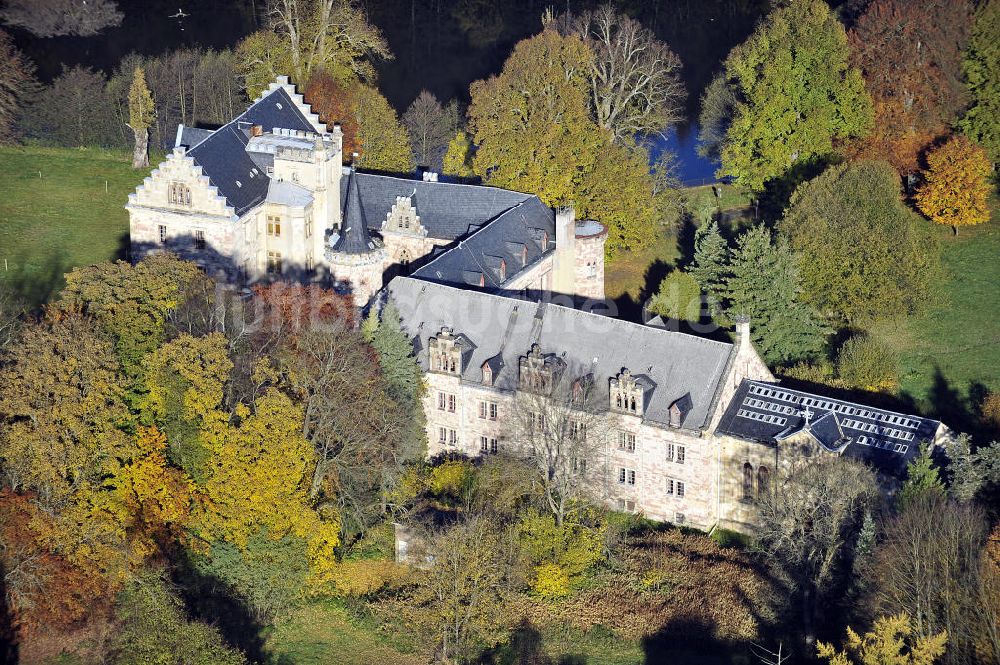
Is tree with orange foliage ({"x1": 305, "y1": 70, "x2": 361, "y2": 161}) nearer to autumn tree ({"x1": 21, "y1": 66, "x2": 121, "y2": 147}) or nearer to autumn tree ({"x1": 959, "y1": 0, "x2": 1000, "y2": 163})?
autumn tree ({"x1": 21, "y1": 66, "x2": 121, "y2": 147})

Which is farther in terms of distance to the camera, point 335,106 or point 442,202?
point 335,106

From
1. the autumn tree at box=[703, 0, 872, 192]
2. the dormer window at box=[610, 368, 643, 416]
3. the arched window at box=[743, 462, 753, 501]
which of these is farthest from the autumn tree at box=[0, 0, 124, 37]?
the arched window at box=[743, 462, 753, 501]

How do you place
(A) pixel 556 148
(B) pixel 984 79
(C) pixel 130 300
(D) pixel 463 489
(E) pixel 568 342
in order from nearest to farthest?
(C) pixel 130 300
(D) pixel 463 489
(E) pixel 568 342
(A) pixel 556 148
(B) pixel 984 79

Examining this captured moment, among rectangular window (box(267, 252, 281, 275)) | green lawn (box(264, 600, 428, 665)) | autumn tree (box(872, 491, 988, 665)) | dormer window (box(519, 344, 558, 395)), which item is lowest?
green lawn (box(264, 600, 428, 665))

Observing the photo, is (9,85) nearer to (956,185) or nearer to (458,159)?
(458,159)

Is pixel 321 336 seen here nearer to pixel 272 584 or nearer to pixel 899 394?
pixel 272 584

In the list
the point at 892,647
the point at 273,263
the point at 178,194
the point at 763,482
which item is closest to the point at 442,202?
the point at 273,263

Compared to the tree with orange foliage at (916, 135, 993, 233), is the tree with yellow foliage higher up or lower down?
lower down
